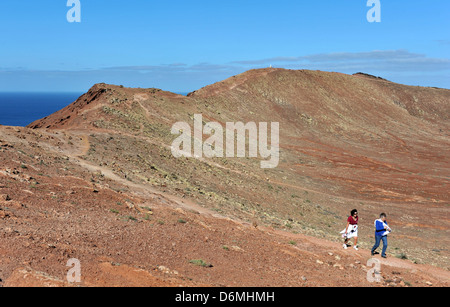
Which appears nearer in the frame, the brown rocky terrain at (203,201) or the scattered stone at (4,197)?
the brown rocky terrain at (203,201)

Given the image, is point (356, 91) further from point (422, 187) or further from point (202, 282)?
point (202, 282)

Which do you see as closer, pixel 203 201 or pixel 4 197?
pixel 4 197

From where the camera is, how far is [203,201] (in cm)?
2012

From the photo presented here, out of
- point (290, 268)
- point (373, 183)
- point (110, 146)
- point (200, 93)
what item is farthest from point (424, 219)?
point (200, 93)

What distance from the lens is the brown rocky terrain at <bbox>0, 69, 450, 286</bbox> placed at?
9992 mm

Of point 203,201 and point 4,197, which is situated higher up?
point 4,197

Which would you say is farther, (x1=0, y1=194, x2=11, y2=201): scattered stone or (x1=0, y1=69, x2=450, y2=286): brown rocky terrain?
(x1=0, y1=194, x2=11, y2=201): scattered stone

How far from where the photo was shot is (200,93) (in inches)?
2181

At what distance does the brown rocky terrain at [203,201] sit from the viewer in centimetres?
999

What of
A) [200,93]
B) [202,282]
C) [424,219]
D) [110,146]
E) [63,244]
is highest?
[200,93]

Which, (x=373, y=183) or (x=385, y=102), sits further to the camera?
(x=385, y=102)

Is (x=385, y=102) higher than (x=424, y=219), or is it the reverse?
(x=385, y=102)
